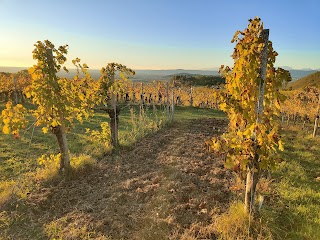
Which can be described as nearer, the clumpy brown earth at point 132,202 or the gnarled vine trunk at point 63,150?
the clumpy brown earth at point 132,202

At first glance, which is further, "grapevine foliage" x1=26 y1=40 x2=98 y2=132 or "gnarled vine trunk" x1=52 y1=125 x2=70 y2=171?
"gnarled vine trunk" x1=52 y1=125 x2=70 y2=171

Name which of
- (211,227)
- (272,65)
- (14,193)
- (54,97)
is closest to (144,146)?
(54,97)

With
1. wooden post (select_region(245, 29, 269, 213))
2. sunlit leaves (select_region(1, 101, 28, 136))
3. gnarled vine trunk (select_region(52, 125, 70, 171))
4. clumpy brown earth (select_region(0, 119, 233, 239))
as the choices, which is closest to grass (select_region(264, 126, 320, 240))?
wooden post (select_region(245, 29, 269, 213))

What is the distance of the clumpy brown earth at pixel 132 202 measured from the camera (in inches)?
169

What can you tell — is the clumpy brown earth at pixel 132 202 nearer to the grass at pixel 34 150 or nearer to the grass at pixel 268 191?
the grass at pixel 268 191

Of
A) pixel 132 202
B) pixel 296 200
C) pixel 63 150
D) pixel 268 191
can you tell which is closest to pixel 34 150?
pixel 63 150

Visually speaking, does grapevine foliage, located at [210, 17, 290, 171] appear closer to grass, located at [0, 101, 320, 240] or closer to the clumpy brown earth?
grass, located at [0, 101, 320, 240]

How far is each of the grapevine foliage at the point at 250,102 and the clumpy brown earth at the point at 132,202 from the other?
1302 mm

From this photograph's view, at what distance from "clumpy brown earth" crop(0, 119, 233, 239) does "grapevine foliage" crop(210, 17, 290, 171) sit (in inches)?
51.3

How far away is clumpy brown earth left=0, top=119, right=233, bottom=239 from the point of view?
4281 mm

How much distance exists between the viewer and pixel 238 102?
3.85 meters

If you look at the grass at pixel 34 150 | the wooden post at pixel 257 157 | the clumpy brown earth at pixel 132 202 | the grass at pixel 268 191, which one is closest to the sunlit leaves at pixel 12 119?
the grass at pixel 34 150

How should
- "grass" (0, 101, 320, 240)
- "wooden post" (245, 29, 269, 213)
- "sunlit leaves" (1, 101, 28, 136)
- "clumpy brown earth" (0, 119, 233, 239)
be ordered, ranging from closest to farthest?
"wooden post" (245, 29, 269, 213)
"grass" (0, 101, 320, 240)
"clumpy brown earth" (0, 119, 233, 239)
"sunlit leaves" (1, 101, 28, 136)

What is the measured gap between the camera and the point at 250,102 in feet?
A: 12.2
